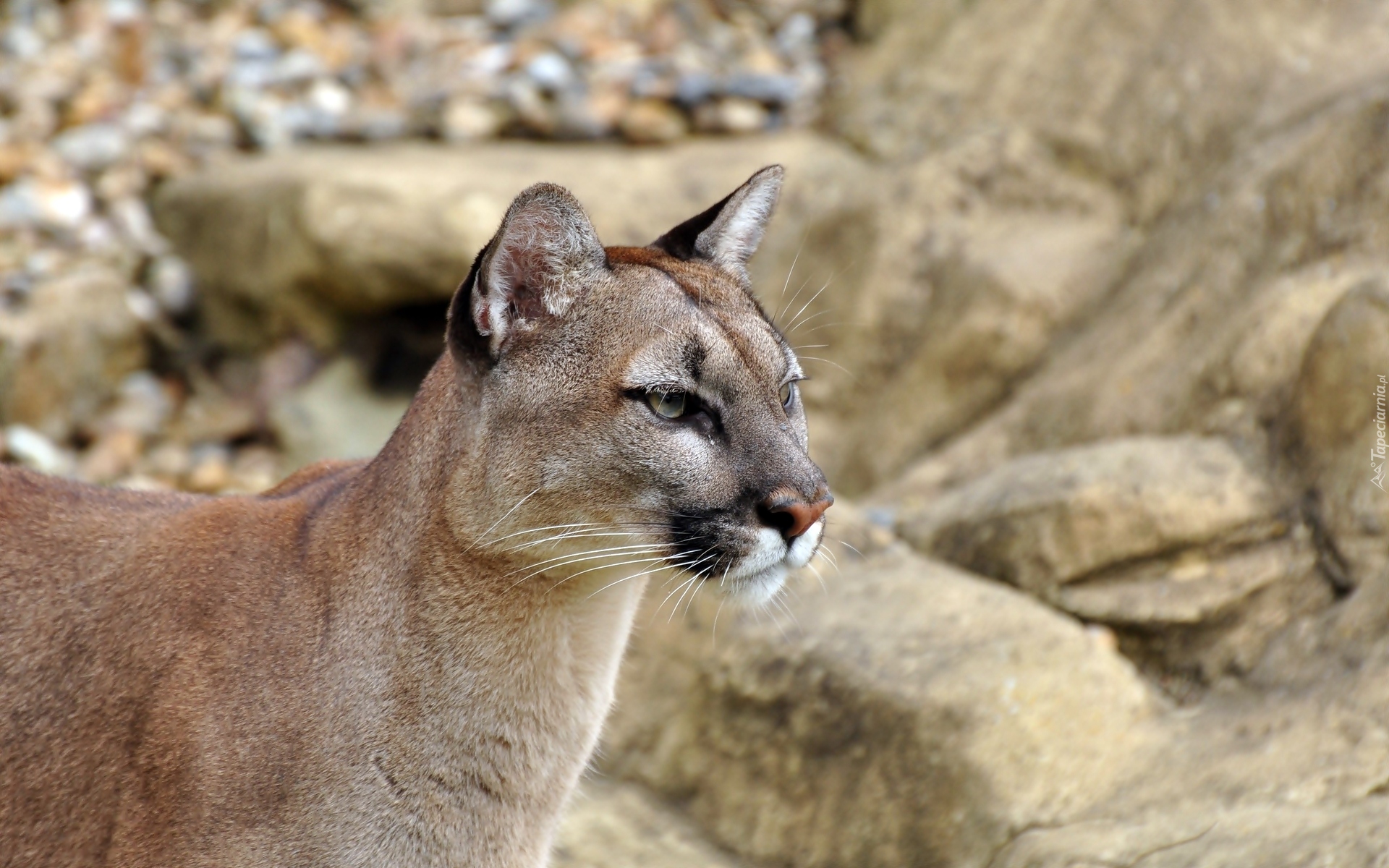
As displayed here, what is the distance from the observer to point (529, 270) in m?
3.69

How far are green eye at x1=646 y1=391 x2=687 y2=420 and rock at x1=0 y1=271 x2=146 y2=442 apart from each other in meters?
6.22

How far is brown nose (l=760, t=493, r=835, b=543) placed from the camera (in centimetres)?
339

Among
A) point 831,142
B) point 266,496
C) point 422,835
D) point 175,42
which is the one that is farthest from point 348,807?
point 175,42

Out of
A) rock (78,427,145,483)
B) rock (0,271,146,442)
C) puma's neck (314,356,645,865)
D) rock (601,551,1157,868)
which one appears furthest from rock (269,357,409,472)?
puma's neck (314,356,645,865)

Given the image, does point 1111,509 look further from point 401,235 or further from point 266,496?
point 401,235

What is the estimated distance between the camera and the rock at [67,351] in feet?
27.4

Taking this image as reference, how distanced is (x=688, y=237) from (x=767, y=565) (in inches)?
45.2

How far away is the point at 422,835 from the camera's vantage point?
3.53 meters

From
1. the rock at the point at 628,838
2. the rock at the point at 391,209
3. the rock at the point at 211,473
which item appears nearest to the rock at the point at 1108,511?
the rock at the point at 628,838

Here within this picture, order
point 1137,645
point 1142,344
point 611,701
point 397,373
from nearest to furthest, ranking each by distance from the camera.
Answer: point 611,701
point 1137,645
point 1142,344
point 397,373

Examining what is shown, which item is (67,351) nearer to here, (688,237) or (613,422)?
(688,237)

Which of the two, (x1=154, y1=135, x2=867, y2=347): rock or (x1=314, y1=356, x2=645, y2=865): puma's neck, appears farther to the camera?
(x1=154, y1=135, x2=867, y2=347): rock

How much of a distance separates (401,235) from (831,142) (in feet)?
10.1

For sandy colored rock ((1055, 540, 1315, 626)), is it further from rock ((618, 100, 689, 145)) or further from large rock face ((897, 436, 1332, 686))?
rock ((618, 100, 689, 145))
